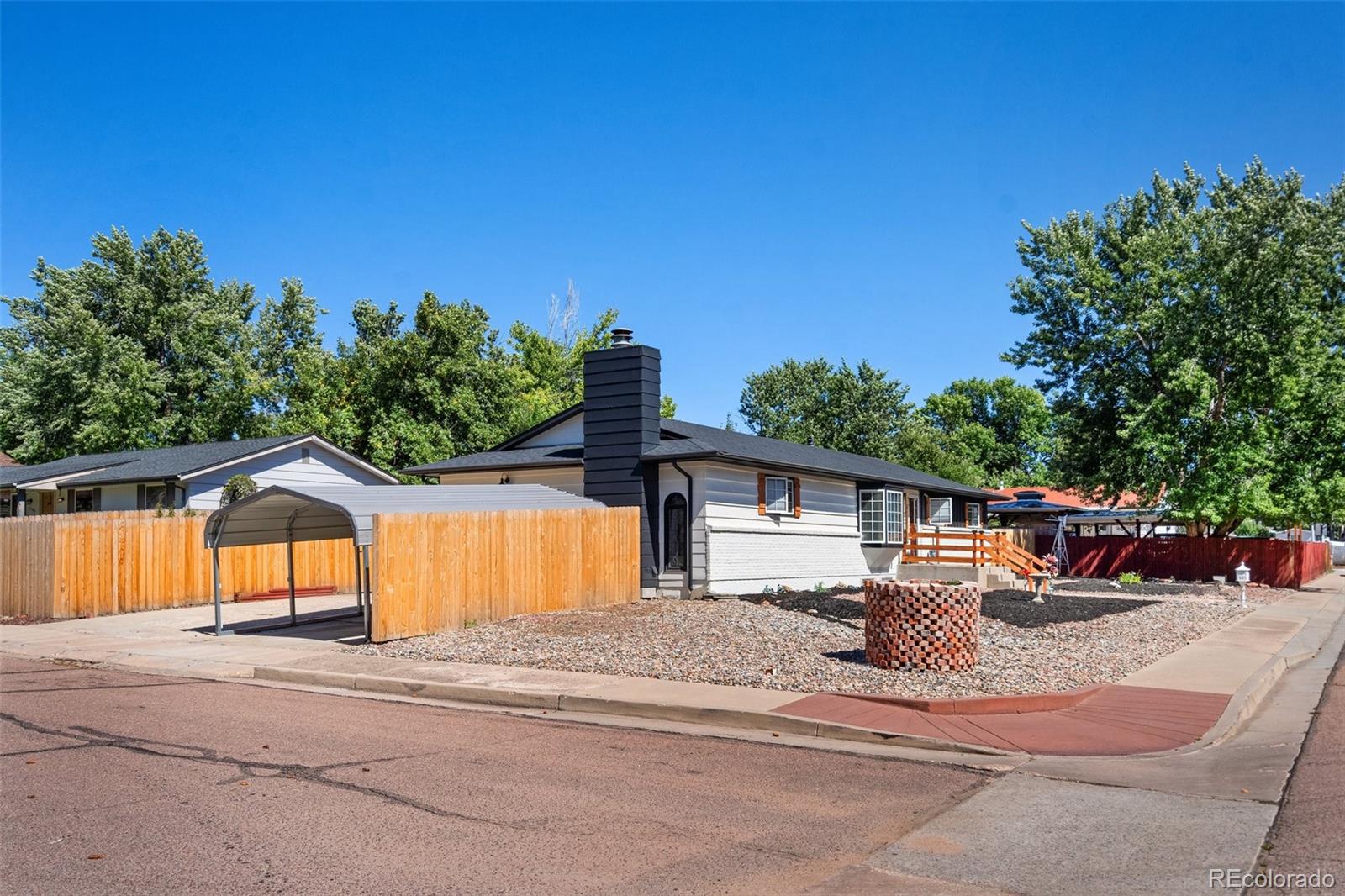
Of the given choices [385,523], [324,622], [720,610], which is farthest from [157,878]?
[324,622]

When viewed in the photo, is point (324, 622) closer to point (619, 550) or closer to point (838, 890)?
point (619, 550)

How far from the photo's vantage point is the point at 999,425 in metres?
84.8

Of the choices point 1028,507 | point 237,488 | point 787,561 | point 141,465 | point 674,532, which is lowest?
point 787,561

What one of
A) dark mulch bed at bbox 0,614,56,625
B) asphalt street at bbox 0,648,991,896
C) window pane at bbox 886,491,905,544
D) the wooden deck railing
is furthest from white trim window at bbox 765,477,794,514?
dark mulch bed at bbox 0,614,56,625

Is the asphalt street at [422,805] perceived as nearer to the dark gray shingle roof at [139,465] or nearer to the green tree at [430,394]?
the dark gray shingle roof at [139,465]

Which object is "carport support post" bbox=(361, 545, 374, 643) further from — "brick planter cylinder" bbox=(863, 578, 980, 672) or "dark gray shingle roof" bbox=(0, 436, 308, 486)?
"dark gray shingle roof" bbox=(0, 436, 308, 486)

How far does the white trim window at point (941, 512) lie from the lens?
Answer: 1341 inches

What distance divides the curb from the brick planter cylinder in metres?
2.80

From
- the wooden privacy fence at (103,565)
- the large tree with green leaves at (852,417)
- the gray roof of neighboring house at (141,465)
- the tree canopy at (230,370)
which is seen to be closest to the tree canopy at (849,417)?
the large tree with green leaves at (852,417)

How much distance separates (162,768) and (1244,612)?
76.1 ft

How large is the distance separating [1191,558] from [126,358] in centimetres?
4457

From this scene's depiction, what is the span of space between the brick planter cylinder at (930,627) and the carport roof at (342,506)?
802 cm

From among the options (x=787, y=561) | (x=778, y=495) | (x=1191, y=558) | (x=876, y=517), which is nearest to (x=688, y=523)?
(x=778, y=495)

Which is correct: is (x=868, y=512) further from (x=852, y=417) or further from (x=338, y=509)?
(x=852, y=417)
